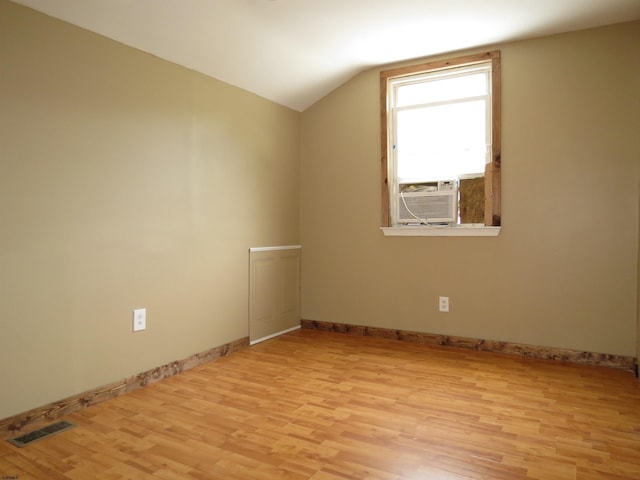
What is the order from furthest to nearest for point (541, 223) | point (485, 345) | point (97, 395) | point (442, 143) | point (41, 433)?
point (442, 143), point (485, 345), point (541, 223), point (97, 395), point (41, 433)

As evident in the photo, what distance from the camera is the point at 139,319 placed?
8.71ft

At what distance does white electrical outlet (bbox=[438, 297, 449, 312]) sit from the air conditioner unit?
62cm

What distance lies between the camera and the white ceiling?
95.3 inches

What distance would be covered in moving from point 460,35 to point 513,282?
1813 mm

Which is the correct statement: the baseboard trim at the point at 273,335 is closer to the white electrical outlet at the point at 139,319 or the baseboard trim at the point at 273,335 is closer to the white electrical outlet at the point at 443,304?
the white electrical outlet at the point at 139,319

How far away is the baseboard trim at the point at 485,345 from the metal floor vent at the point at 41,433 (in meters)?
2.31

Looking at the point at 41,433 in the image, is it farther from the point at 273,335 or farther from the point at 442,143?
the point at 442,143

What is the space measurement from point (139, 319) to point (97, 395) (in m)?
0.46

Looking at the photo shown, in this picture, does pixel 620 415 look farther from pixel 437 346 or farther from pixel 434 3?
pixel 434 3

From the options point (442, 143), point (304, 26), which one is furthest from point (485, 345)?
point (304, 26)

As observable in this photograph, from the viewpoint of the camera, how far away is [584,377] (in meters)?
2.78

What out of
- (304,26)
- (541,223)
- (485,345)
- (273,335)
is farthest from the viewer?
(273,335)

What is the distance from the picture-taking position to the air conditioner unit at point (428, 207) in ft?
11.3

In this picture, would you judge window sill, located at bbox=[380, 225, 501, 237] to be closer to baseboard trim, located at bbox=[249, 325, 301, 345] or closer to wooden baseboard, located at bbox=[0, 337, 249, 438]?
baseboard trim, located at bbox=[249, 325, 301, 345]
